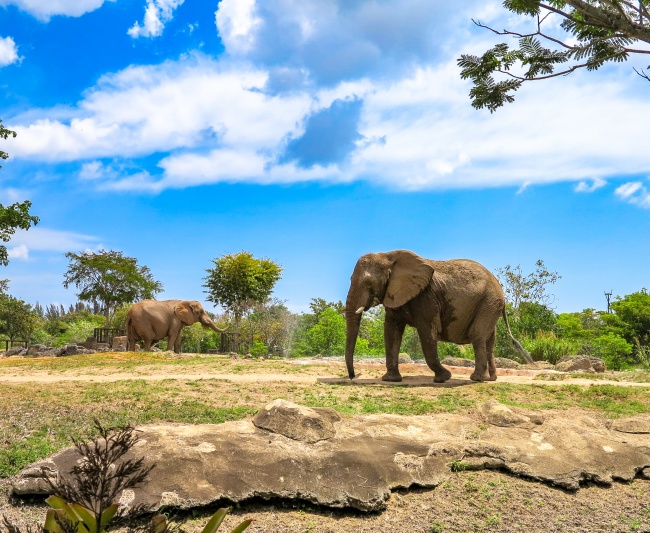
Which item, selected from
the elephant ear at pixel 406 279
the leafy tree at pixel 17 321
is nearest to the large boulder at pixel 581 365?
the elephant ear at pixel 406 279

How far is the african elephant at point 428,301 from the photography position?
44.1 ft

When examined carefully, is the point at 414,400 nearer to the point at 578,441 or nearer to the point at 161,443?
the point at 578,441

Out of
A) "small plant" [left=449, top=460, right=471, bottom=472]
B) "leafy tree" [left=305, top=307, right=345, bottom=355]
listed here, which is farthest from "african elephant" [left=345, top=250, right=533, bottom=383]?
"leafy tree" [left=305, top=307, right=345, bottom=355]

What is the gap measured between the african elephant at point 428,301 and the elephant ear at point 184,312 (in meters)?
15.2

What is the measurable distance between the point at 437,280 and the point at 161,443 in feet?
28.2

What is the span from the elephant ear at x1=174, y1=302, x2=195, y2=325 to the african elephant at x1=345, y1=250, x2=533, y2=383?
598 inches

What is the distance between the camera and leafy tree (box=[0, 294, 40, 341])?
4031 cm

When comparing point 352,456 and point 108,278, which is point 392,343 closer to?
point 352,456

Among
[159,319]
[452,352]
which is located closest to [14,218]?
[159,319]

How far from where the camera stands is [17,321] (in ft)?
136

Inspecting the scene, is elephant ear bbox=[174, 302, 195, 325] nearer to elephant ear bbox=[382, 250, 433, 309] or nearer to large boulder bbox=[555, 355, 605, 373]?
large boulder bbox=[555, 355, 605, 373]

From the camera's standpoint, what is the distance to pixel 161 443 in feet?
21.4

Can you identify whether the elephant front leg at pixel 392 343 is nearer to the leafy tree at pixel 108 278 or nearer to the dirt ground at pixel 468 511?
the dirt ground at pixel 468 511

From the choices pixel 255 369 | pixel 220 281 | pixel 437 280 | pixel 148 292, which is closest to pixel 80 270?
pixel 148 292
